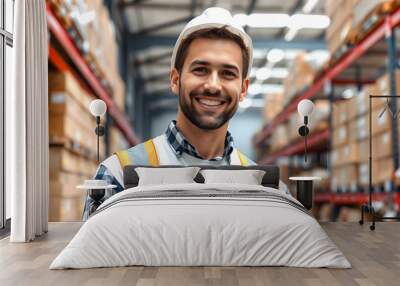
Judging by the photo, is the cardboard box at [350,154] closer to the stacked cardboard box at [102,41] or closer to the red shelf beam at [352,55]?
the red shelf beam at [352,55]

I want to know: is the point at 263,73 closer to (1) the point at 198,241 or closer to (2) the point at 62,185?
(2) the point at 62,185

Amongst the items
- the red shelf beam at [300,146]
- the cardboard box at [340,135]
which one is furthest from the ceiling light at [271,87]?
the cardboard box at [340,135]

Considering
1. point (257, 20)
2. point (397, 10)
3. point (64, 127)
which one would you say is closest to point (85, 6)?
point (64, 127)

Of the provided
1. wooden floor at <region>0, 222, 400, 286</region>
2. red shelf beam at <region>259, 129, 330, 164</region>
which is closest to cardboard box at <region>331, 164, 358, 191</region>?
red shelf beam at <region>259, 129, 330, 164</region>

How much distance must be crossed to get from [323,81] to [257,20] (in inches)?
98.8

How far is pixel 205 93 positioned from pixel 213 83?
0.14 m

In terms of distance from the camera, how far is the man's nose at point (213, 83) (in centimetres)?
536

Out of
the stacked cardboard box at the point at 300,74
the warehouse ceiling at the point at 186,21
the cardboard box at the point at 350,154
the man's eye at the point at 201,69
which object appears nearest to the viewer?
the man's eye at the point at 201,69

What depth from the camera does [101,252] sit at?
3191 mm

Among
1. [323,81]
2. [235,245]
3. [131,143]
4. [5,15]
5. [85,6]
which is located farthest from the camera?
[131,143]

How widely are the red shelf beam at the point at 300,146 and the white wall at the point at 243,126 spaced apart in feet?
10.5

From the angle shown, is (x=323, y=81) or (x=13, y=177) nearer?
(x=13, y=177)

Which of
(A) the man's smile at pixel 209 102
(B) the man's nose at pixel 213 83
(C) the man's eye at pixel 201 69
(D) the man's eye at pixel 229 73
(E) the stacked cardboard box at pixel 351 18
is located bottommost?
(A) the man's smile at pixel 209 102

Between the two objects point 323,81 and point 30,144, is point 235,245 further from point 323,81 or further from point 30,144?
point 323,81
